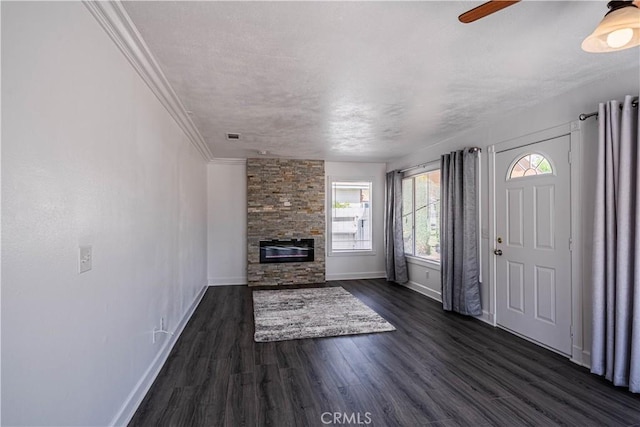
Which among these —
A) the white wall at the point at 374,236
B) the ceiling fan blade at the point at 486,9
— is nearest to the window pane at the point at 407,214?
the white wall at the point at 374,236

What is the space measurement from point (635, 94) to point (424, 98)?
5.29ft

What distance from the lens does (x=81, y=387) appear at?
1.48 metres

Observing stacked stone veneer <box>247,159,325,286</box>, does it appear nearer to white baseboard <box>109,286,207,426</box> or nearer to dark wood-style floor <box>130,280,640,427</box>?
dark wood-style floor <box>130,280,640,427</box>

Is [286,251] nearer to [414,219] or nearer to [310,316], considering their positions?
[310,316]

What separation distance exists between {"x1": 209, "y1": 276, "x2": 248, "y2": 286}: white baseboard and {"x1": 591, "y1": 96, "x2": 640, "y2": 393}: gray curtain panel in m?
5.34

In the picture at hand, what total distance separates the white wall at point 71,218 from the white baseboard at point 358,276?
14.5ft

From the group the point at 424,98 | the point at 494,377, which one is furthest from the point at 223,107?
the point at 494,377

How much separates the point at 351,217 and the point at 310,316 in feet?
9.91

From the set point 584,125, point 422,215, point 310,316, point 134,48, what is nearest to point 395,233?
point 422,215

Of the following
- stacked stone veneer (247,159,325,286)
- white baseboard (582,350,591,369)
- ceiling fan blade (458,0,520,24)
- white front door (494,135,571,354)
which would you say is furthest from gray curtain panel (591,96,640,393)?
stacked stone veneer (247,159,325,286)

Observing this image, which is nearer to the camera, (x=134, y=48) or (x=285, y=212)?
(x=134, y=48)

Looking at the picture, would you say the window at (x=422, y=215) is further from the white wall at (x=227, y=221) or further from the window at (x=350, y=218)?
the white wall at (x=227, y=221)

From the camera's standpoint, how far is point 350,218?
22.1ft

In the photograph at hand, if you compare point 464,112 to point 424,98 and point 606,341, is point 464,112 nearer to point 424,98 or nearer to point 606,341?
point 424,98
